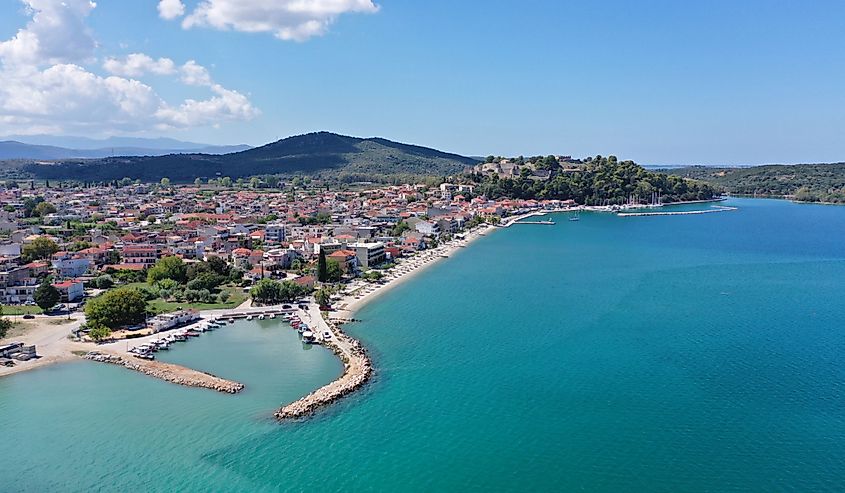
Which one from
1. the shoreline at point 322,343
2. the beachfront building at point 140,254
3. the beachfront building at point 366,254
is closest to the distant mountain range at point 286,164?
the beachfront building at point 366,254

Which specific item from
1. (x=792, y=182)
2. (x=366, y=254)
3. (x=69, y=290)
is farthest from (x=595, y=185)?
(x=69, y=290)

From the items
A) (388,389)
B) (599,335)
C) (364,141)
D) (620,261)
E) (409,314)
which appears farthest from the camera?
(364,141)

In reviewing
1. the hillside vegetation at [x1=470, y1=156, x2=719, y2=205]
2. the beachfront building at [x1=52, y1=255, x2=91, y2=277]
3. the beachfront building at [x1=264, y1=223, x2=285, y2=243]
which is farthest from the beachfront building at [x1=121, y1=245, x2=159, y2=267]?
the hillside vegetation at [x1=470, y1=156, x2=719, y2=205]

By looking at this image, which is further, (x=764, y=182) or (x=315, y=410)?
(x=764, y=182)

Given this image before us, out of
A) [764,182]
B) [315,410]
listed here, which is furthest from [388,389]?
[764,182]

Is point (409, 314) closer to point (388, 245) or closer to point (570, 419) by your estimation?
point (570, 419)

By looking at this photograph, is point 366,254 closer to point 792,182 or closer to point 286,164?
point 792,182

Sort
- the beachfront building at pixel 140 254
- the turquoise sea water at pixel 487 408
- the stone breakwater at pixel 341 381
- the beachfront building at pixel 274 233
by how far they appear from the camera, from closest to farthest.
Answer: the turquoise sea water at pixel 487 408 → the stone breakwater at pixel 341 381 → the beachfront building at pixel 140 254 → the beachfront building at pixel 274 233

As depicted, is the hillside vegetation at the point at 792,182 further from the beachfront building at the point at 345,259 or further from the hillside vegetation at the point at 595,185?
the beachfront building at the point at 345,259
